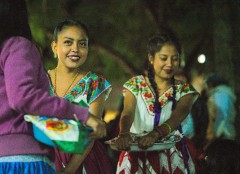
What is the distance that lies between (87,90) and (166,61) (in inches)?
25.9

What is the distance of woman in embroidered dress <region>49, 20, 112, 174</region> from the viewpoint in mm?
3334

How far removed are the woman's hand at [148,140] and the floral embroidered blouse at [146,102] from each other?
0.15 m

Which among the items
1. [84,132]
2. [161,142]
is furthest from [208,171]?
[84,132]

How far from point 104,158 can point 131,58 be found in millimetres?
1181

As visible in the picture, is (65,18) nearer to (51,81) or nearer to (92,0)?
(92,0)

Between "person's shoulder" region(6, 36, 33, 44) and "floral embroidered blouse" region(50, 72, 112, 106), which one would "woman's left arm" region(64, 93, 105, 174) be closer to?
"floral embroidered blouse" region(50, 72, 112, 106)

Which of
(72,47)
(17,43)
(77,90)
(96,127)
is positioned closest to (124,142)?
(77,90)

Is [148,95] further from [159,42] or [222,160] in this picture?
[222,160]

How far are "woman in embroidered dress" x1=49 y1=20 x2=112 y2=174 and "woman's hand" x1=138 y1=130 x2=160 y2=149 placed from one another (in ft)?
0.85

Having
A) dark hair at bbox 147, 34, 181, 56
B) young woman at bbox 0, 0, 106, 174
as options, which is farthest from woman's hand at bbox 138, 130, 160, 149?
young woman at bbox 0, 0, 106, 174

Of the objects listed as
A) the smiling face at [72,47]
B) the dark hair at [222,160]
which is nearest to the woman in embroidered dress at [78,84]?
the smiling face at [72,47]

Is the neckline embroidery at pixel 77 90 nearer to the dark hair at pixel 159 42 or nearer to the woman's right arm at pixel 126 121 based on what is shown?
the woman's right arm at pixel 126 121

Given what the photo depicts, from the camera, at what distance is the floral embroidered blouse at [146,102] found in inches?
142

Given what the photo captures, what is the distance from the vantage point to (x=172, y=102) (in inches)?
144
